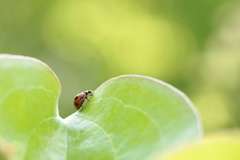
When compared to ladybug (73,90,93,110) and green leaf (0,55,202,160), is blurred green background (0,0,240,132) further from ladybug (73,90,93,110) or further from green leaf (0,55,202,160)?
green leaf (0,55,202,160)

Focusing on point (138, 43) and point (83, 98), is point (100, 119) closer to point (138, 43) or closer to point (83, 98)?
point (83, 98)

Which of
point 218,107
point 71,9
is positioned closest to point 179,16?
point 218,107

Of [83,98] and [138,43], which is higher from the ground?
[83,98]

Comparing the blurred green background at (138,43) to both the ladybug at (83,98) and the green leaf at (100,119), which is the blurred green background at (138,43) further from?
the green leaf at (100,119)

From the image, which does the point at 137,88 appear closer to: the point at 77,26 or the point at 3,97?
the point at 3,97

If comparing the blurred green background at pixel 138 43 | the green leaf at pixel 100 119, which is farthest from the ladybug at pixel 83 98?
the blurred green background at pixel 138 43

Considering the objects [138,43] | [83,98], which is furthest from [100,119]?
[138,43]
